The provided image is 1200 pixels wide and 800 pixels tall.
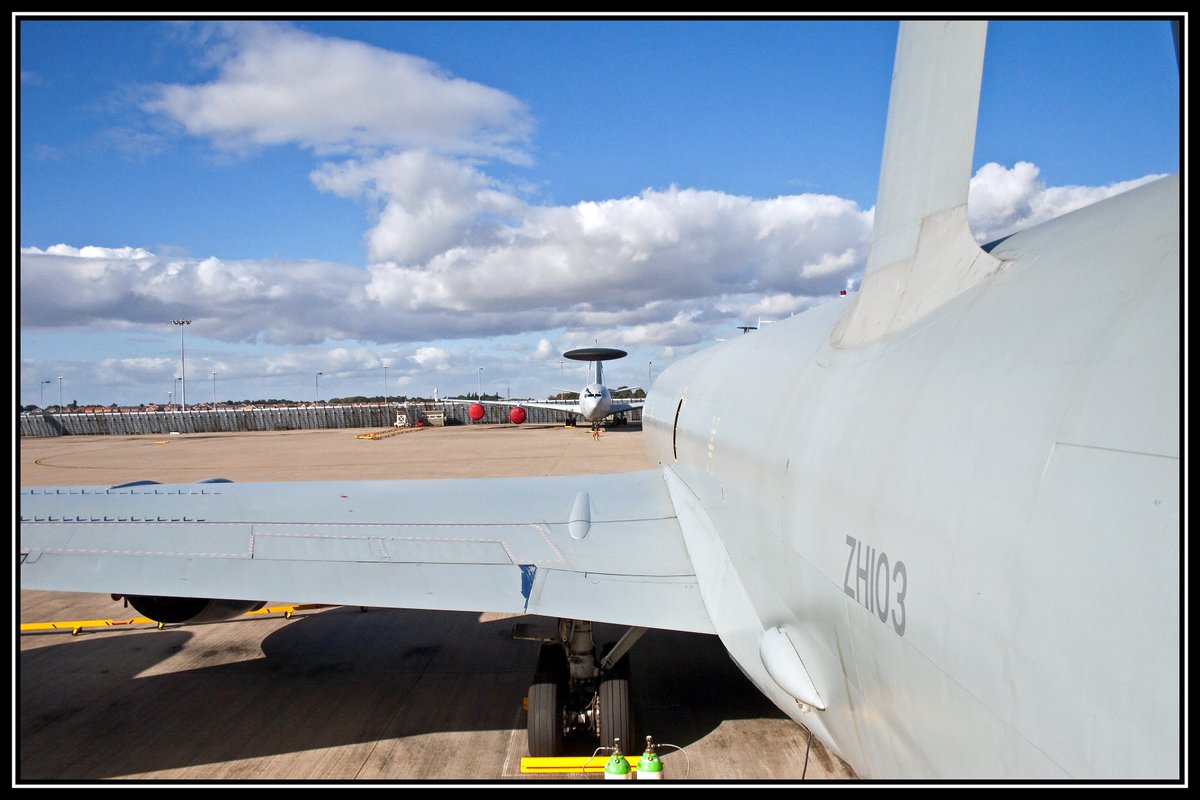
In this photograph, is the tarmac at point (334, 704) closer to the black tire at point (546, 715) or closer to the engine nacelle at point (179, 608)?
the black tire at point (546, 715)

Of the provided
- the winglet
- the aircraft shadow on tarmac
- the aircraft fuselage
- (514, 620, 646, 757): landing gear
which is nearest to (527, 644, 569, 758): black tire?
(514, 620, 646, 757): landing gear

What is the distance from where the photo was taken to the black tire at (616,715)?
6031 mm

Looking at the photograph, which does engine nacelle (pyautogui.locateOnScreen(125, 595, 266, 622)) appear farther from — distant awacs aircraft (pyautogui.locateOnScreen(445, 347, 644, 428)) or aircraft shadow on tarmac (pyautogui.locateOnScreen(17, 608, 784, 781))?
distant awacs aircraft (pyautogui.locateOnScreen(445, 347, 644, 428))

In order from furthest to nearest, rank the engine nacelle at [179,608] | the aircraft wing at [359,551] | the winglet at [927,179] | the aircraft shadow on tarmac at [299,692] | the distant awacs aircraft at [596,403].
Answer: the distant awacs aircraft at [596,403], the aircraft shadow on tarmac at [299,692], the engine nacelle at [179,608], the aircraft wing at [359,551], the winglet at [927,179]

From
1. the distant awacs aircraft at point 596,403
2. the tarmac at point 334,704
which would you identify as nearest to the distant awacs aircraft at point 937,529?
the tarmac at point 334,704

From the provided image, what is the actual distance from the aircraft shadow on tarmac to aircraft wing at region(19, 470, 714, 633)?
1701mm

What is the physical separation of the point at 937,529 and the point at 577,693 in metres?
5.03

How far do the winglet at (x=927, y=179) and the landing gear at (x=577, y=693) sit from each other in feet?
12.7

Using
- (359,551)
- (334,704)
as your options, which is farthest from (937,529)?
(334,704)

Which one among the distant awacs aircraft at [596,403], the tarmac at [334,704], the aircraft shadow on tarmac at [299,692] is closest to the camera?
the tarmac at [334,704]

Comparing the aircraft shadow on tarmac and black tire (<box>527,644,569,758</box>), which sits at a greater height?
black tire (<box>527,644,569,758</box>)

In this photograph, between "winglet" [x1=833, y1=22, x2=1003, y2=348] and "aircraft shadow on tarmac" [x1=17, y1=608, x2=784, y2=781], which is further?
"aircraft shadow on tarmac" [x1=17, y1=608, x2=784, y2=781]

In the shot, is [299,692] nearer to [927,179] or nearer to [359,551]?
[359,551]

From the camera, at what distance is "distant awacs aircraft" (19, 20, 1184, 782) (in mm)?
1472
